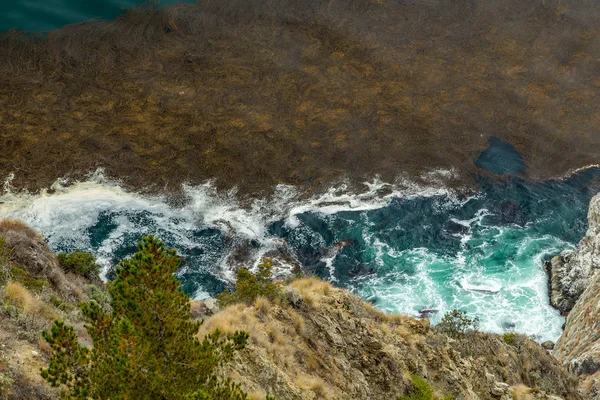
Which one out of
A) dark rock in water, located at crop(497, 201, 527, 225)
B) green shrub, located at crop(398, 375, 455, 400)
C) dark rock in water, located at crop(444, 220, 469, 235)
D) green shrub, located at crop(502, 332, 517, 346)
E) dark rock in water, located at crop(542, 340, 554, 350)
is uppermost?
green shrub, located at crop(398, 375, 455, 400)

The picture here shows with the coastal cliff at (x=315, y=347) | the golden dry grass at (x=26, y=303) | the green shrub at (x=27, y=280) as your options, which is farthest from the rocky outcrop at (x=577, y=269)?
the golden dry grass at (x=26, y=303)

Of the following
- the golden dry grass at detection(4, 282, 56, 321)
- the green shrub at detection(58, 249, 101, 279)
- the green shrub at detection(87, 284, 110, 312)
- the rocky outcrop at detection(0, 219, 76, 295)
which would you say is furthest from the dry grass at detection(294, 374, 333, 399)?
the green shrub at detection(58, 249, 101, 279)

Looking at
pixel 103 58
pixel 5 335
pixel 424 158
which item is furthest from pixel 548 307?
pixel 103 58

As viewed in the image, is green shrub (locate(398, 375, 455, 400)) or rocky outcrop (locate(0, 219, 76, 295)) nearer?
green shrub (locate(398, 375, 455, 400))

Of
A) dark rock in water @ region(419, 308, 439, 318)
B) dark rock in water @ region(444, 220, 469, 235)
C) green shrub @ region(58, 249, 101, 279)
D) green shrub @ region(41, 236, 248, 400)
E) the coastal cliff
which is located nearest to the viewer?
green shrub @ region(41, 236, 248, 400)

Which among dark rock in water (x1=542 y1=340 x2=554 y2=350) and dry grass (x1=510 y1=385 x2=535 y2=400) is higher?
dry grass (x1=510 y1=385 x2=535 y2=400)

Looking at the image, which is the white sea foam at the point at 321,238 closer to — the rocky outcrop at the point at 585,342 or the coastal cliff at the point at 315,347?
the rocky outcrop at the point at 585,342

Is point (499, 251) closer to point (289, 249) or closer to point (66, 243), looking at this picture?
point (289, 249)

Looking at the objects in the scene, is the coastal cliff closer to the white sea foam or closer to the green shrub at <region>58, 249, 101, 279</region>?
the green shrub at <region>58, 249, 101, 279</region>
